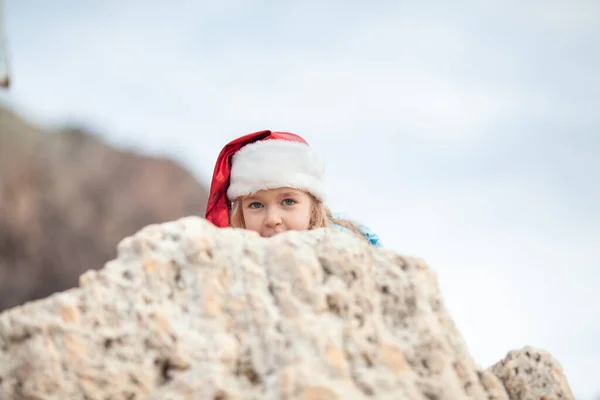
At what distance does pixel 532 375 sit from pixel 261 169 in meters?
2.04

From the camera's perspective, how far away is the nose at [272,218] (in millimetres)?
4547

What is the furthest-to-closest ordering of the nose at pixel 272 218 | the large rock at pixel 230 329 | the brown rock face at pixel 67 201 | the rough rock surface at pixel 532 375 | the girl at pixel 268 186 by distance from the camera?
the brown rock face at pixel 67 201
the girl at pixel 268 186
the nose at pixel 272 218
the rough rock surface at pixel 532 375
the large rock at pixel 230 329

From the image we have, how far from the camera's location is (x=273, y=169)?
4.68 meters

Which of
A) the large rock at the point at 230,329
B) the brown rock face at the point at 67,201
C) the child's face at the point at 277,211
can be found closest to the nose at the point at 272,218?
the child's face at the point at 277,211

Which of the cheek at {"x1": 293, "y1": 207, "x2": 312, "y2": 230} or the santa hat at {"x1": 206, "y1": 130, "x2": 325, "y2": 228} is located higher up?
the santa hat at {"x1": 206, "y1": 130, "x2": 325, "y2": 228}

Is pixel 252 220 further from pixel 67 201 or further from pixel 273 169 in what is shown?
pixel 67 201

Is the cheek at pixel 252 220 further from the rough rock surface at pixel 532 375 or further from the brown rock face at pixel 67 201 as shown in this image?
the brown rock face at pixel 67 201

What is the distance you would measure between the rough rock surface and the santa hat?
1.84 m

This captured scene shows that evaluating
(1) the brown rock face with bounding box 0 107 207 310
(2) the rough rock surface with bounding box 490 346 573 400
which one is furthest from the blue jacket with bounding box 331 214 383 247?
(1) the brown rock face with bounding box 0 107 207 310

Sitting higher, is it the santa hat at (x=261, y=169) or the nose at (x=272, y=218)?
the santa hat at (x=261, y=169)

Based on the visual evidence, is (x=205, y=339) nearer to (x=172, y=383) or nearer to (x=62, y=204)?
(x=172, y=383)

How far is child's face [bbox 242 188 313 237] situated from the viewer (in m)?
4.58

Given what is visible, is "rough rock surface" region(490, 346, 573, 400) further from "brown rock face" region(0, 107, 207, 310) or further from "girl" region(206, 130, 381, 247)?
"brown rock face" region(0, 107, 207, 310)

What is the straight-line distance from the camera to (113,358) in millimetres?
2568
